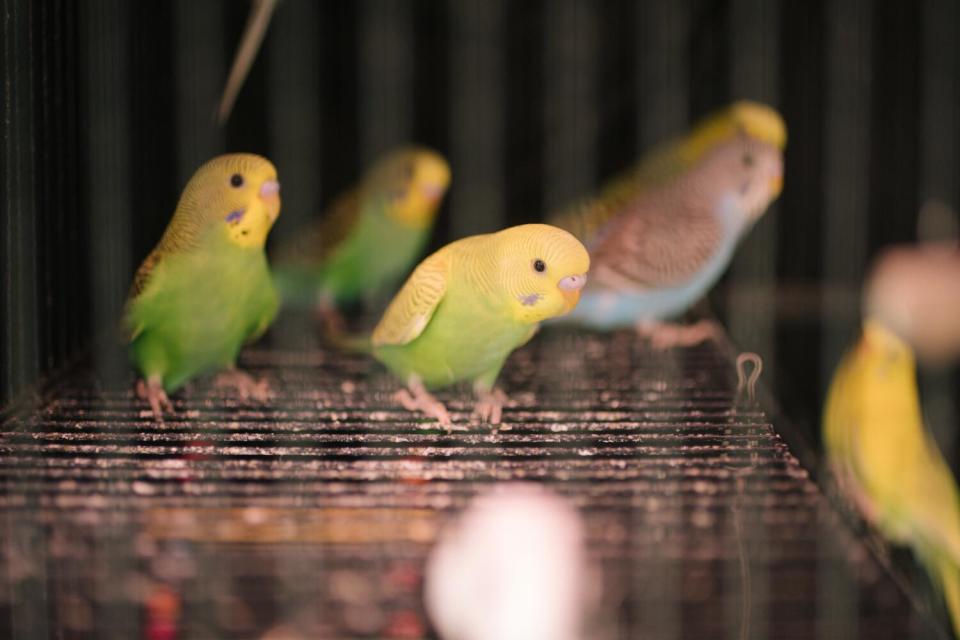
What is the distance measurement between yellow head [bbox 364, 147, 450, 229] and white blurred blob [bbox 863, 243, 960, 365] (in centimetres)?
88

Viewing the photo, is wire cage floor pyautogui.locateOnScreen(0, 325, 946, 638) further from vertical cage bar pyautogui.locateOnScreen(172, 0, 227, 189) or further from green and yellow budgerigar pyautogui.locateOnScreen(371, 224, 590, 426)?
vertical cage bar pyautogui.locateOnScreen(172, 0, 227, 189)

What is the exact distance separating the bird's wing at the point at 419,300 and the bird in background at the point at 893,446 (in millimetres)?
802

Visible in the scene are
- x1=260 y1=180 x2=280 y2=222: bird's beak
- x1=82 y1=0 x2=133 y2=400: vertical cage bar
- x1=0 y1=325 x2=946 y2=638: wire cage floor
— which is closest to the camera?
x1=0 y1=325 x2=946 y2=638: wire cage floor

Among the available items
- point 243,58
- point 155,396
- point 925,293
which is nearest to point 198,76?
point 243,58

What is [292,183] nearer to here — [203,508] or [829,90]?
[829,90]

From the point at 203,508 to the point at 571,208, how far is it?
1.41 meters

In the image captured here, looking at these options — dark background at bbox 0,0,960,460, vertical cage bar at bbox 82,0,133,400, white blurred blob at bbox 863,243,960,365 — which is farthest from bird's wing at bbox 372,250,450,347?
white blurred blob at bbox 863,243,960,365

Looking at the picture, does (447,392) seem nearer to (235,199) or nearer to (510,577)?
(235,199)

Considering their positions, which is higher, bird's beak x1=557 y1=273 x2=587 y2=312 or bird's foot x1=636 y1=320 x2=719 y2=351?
bird's beak x1=557 y1=273 x2=587 y2=312

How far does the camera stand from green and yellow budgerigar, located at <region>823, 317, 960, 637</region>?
1.64m

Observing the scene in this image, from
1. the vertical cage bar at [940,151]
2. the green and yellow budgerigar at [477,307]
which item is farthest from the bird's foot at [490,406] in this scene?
the vertical cage bar at [940,151]

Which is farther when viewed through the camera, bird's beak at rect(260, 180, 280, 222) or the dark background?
the dark background

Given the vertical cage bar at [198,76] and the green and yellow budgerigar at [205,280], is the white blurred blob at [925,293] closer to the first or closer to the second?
the green and yellow budgerigar at [205,280]

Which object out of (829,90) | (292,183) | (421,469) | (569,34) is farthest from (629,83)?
(421,469)
